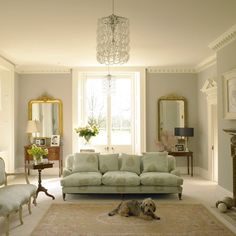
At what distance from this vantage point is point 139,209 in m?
4.99

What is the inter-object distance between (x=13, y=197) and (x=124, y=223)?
156cm

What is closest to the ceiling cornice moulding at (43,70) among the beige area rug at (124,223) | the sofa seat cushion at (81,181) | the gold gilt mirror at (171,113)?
the gold gilt mirror at (171,113)

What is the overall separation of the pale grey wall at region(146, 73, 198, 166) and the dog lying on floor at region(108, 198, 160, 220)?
479cm

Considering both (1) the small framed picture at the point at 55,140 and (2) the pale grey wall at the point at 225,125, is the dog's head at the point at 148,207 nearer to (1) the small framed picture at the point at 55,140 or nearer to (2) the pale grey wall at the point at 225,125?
(2) the pale grey wall at the point at 225,125

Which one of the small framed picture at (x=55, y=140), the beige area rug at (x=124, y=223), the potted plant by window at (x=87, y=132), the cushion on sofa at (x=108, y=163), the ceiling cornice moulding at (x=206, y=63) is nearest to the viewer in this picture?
the beige area rug at (x=124, y=223)

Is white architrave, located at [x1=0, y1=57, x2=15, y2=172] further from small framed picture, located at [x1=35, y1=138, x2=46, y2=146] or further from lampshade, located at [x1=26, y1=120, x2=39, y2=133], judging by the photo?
small framed picture, located at [x1=35, y1=138, x2=46, y2=146]

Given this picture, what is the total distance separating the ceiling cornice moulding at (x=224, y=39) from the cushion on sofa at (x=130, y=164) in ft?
9.30

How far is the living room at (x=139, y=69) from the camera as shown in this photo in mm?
5072

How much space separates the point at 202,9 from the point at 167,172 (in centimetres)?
320

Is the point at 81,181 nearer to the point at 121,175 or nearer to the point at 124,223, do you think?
the point at 121,175

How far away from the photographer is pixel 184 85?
382 inches

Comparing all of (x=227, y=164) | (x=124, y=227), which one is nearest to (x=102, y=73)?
(x=227, y=164)

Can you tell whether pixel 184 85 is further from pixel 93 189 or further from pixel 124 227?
pixel 124 227

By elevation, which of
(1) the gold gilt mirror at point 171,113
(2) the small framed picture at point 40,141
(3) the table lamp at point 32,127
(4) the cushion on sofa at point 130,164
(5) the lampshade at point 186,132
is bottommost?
(4) the cushion on sofa at point 130,164
